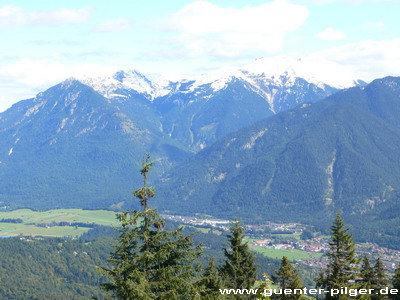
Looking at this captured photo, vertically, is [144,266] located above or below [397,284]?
above

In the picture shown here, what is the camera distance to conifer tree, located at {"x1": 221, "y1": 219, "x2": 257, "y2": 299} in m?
53.1

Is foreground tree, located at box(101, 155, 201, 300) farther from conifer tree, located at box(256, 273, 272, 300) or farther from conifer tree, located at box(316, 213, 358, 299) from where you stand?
conifer tree, located at box(316, 213, 358, 299)

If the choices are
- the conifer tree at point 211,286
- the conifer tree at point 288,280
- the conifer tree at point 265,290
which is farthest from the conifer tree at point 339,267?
the conifer tree at point 211,286

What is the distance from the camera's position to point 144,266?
30.0m

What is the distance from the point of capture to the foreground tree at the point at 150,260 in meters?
28.9

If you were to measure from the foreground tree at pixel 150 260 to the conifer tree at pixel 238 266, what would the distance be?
75.0 ft

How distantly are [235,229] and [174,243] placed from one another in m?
24.4

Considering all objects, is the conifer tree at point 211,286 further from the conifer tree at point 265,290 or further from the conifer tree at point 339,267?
the conifer tree at point 339,267

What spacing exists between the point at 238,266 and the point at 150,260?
24.6 m

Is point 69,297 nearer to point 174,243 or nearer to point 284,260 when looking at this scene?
point 284,260

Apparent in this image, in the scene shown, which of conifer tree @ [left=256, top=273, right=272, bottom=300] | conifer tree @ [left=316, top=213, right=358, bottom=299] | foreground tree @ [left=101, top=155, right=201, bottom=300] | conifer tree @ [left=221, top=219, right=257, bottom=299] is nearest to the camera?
foreground tree @ [left=101, top=155, right=201, bottom=300]

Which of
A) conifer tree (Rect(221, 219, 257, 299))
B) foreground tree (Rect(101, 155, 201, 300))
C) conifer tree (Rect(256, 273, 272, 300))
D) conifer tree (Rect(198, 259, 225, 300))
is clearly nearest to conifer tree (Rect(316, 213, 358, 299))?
conifer tree (Rect(256, 273, 272, 300))

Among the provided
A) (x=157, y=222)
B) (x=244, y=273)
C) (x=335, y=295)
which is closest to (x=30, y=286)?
(x=244, y=273)

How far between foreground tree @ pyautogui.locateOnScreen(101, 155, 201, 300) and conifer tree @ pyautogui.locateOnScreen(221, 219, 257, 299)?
75.0 ft
